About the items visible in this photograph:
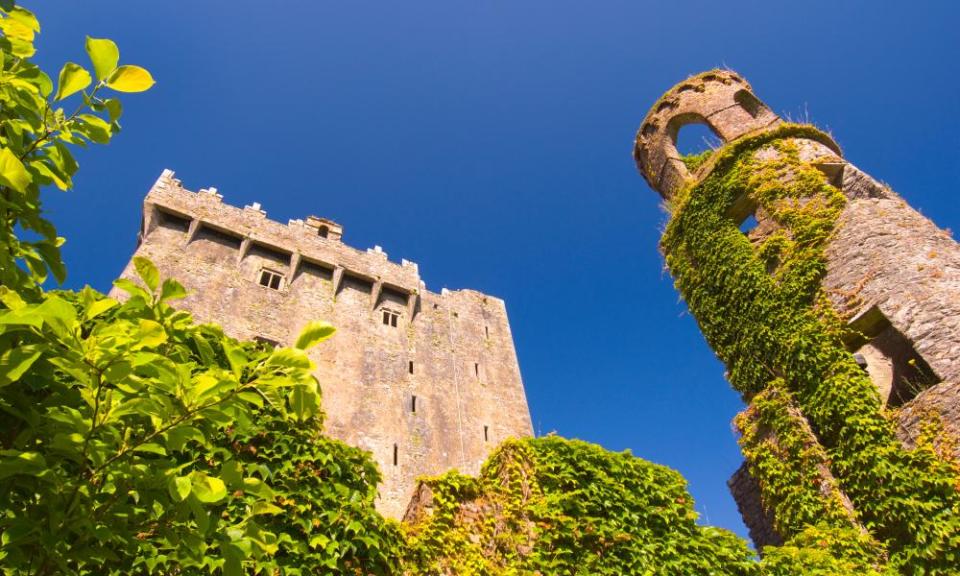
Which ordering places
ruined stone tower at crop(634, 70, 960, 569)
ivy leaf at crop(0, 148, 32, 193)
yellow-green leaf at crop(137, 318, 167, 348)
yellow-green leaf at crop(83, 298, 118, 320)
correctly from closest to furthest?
1. ivy leaf at crop(0, 148, 32, 193)
2. yellow-green leaf at crop(137, 318, 167, 348)
3. yellow-green leaf at crop(83, 298, 118, 320)
4. ruined stone tower at crop(634, 70, 960, 569)

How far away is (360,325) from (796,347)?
18634 mm

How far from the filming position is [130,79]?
2646 millimetres

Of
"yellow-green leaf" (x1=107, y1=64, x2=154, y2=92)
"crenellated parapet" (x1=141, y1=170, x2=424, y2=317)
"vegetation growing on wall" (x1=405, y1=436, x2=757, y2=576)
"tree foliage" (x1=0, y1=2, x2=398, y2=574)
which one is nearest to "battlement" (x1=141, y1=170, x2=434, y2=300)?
"crenellated parapet" (x1=141, y1=170, x2=424, y2=317)

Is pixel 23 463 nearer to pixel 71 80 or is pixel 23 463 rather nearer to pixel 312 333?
pixel 312 333

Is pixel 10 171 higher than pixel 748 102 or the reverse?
the reverse

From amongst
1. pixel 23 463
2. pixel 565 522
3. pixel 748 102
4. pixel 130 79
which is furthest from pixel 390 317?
pixel 23 463

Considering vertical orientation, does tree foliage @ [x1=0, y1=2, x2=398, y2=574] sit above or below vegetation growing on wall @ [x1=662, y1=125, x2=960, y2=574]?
below

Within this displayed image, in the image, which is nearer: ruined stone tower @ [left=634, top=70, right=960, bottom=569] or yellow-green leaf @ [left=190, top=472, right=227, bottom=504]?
yellow-green leaf @ [left=190, top=472, right=227, bottom=504]

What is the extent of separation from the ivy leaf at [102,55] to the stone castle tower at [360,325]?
60.4ft

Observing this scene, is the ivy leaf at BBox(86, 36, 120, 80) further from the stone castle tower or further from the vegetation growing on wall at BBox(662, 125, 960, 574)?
the stone castle tower

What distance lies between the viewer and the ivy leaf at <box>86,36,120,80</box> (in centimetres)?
251

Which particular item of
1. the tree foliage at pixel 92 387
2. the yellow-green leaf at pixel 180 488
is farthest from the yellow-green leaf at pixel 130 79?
the yellow-green leaf at pixel 180 488

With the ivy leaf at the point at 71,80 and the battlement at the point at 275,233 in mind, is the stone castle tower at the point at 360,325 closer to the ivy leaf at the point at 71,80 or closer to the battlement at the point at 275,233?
the battlement at the point at 275,233

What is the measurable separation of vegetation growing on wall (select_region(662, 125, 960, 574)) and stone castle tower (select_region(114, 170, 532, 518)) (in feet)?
40.1
